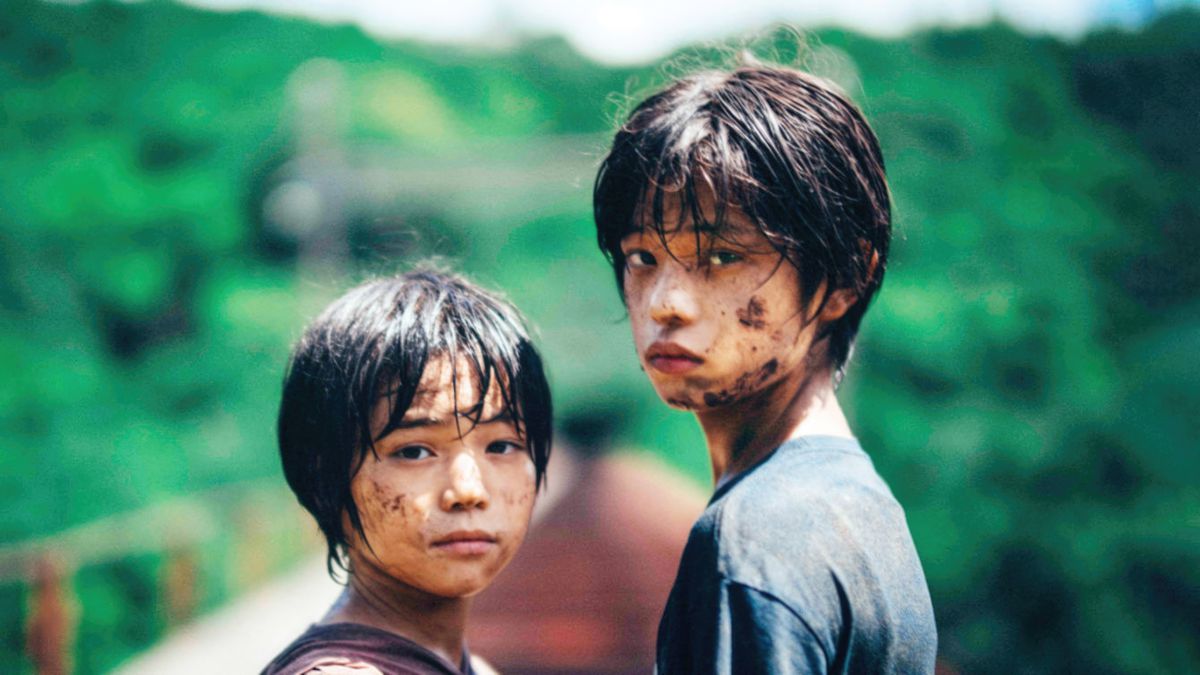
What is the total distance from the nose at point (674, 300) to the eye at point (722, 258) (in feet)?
0.15

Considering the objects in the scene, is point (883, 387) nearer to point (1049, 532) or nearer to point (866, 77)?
point (1049, 532)

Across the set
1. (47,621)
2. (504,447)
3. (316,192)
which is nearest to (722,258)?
(504,447)

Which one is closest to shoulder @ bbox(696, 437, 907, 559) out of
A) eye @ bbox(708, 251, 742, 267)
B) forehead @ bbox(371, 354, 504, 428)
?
eye @ bbox(708, 251, 742, 267)

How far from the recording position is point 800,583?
63.1 inches

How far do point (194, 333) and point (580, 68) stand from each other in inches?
482

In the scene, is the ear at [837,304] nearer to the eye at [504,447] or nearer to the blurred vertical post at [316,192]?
the eye at [504,447]

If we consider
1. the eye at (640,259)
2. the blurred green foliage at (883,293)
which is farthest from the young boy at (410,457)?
the blurred green foliage at (883,293)

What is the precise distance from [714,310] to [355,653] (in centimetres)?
83

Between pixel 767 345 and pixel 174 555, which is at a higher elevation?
pixel 767 345

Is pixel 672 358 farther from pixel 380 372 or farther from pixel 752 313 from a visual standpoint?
pixel 380 372

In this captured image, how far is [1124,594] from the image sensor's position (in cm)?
995

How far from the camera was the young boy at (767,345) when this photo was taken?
5.32ft

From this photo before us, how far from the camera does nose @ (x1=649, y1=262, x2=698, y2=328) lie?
5.90ft

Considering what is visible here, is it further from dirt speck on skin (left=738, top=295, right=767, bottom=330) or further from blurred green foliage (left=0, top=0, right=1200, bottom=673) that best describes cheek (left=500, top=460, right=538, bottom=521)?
blurred green foliage (left=0, top=0, right=1200, bottom=673)
